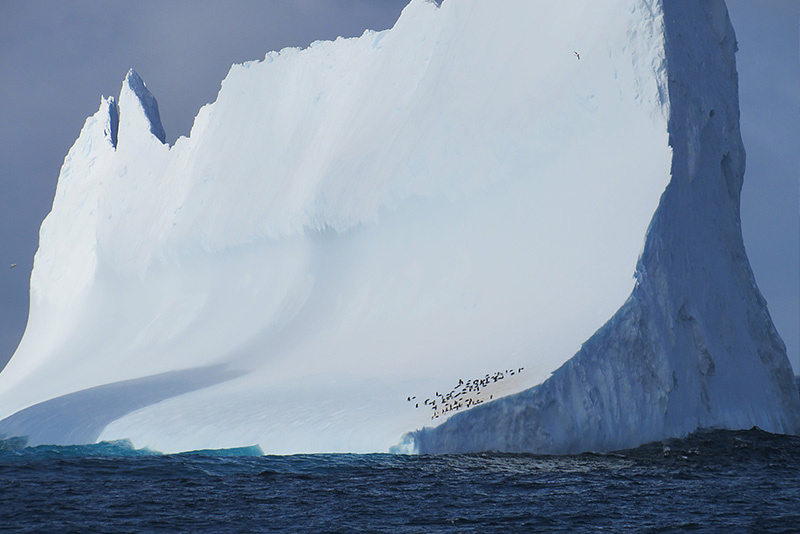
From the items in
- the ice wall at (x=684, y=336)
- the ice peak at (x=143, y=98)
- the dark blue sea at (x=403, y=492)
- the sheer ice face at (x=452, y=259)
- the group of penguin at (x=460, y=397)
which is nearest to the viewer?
the dark blue sea at (x=403, y=492)

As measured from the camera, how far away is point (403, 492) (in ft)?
43.3

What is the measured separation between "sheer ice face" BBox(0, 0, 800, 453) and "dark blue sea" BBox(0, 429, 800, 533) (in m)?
1.18

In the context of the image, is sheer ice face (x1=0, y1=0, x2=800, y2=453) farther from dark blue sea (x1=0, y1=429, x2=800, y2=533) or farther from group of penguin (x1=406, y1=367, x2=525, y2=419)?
dark blue sea (x1=0, y1=429, x2=800, y2=533)

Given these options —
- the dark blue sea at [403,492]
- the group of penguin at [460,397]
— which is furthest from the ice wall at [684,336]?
the dark blue sea at [403,492]

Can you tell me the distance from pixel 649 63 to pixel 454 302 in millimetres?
7746

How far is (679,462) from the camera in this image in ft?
53.7

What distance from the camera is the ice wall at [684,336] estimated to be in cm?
1684

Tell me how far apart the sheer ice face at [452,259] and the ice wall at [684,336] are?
7cm

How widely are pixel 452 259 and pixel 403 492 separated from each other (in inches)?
441

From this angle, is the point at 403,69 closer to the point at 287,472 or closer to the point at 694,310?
the point at 694,310

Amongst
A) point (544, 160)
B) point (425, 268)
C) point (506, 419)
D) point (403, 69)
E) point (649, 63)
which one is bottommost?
point (506, 419)

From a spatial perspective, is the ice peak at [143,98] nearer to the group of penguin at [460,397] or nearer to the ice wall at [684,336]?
the ice wall at [684,336]

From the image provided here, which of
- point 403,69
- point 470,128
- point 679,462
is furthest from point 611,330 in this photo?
point 403,69

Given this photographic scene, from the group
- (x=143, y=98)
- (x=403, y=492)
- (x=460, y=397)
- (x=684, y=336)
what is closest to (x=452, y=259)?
(x=684, y=336)
